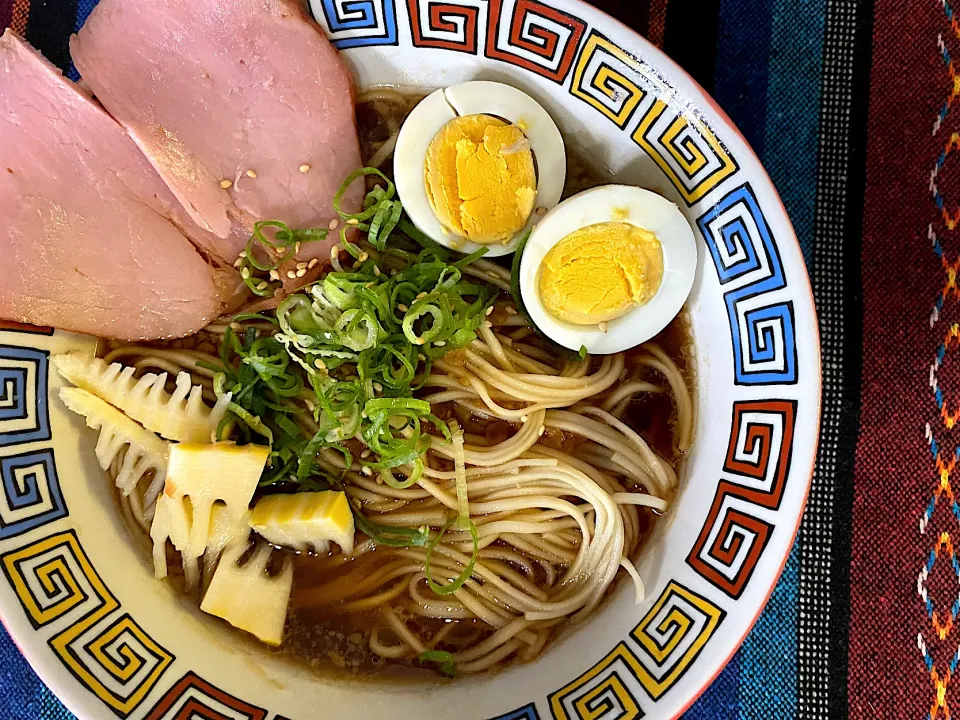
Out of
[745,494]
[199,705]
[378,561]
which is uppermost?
[745,494]

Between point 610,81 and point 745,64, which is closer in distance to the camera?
point 610,81

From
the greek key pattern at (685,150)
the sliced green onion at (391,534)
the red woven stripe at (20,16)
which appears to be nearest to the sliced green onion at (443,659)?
the sliced green onion at (391,534)

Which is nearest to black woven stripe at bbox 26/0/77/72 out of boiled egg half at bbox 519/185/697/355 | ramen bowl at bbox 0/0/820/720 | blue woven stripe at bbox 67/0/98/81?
blue woven stripe at bbox 67/0/98/81

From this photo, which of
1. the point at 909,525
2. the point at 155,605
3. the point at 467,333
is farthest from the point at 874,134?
the point at 155,605

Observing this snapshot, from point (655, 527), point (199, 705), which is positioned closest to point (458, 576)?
point (655, 527)

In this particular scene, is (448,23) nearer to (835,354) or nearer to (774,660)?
(835,354)

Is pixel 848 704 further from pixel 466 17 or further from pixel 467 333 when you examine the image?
pixel 466 17

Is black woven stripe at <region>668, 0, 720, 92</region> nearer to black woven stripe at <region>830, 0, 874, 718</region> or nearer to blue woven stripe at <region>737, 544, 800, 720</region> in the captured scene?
black woven stripe at <region>830, 0, 874, 718</region>
